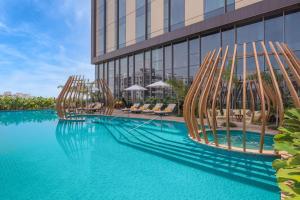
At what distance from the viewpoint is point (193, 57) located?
58.9 ft

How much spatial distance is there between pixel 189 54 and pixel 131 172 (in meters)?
13.7

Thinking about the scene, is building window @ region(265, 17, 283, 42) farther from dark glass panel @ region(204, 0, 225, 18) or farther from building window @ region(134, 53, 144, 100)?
building window @ region(134, 53, 144, 100)

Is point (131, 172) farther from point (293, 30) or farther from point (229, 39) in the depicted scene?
point (229, 39)

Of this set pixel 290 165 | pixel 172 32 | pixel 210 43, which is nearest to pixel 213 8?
pixel 210 43

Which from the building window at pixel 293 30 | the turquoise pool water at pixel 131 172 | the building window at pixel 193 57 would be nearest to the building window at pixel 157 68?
the building window at pixel 193 57

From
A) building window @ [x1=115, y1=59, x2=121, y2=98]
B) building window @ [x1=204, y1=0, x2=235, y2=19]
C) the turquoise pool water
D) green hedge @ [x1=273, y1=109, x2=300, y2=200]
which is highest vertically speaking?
building window @ [x1=204, y1=0, x2=235, y2=19]

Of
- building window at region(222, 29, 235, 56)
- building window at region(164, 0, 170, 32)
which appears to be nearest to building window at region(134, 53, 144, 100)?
building window at region(164, 0, 170, 32)

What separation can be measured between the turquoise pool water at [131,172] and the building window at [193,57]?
9.41 metres

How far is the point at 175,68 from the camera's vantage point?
1933 cm

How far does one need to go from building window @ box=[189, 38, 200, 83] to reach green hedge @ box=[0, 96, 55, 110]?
17.2 m

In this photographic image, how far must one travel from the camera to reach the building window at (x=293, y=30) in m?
12.5

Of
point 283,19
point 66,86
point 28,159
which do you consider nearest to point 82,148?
point 28,159

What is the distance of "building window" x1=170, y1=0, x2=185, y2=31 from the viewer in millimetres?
18703

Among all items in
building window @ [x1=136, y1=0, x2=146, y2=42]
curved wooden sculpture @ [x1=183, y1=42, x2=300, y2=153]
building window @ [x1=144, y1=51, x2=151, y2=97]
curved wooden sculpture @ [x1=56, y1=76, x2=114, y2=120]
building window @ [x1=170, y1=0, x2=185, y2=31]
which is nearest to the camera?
curved wooden sculpture @ [x1=183, y1=42, x2=300, y2=153]
